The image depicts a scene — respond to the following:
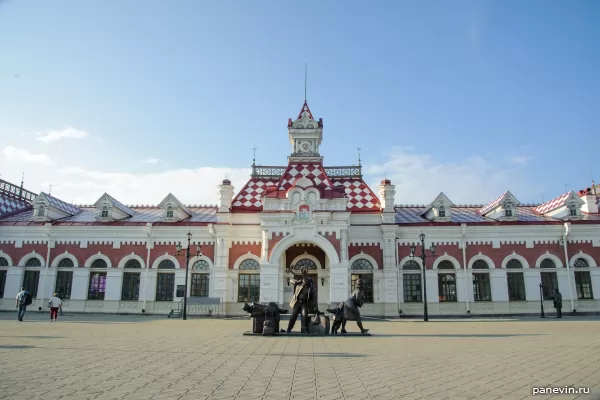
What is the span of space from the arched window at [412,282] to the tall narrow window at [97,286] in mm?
20933

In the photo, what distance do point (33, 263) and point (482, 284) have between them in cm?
3159

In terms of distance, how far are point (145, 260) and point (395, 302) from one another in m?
17.5

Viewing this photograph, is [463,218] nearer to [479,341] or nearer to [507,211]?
[507,211]

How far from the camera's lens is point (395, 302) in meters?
28.2

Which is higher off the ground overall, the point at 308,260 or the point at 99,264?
the point at 308,260

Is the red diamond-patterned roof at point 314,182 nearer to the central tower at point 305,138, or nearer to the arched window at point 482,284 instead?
the central tower at point 305,138

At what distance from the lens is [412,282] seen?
29438 millimetres

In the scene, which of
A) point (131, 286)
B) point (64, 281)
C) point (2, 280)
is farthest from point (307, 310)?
point (2, 280)

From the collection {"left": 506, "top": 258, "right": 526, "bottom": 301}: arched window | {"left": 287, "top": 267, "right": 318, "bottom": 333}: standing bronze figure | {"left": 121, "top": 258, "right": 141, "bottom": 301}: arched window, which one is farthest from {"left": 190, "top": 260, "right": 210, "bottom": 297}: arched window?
{"left": 506, "top": 258, "right": 526, "bottom": 301}: arched window

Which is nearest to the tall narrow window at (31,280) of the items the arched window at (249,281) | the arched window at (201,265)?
the arched window at (201,265)

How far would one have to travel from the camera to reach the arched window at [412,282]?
2925 cm

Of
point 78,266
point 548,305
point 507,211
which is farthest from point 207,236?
point 548,305

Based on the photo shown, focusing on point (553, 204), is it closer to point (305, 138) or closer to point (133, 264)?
point (305, 138)

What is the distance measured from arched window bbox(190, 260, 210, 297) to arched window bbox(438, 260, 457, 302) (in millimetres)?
16049
